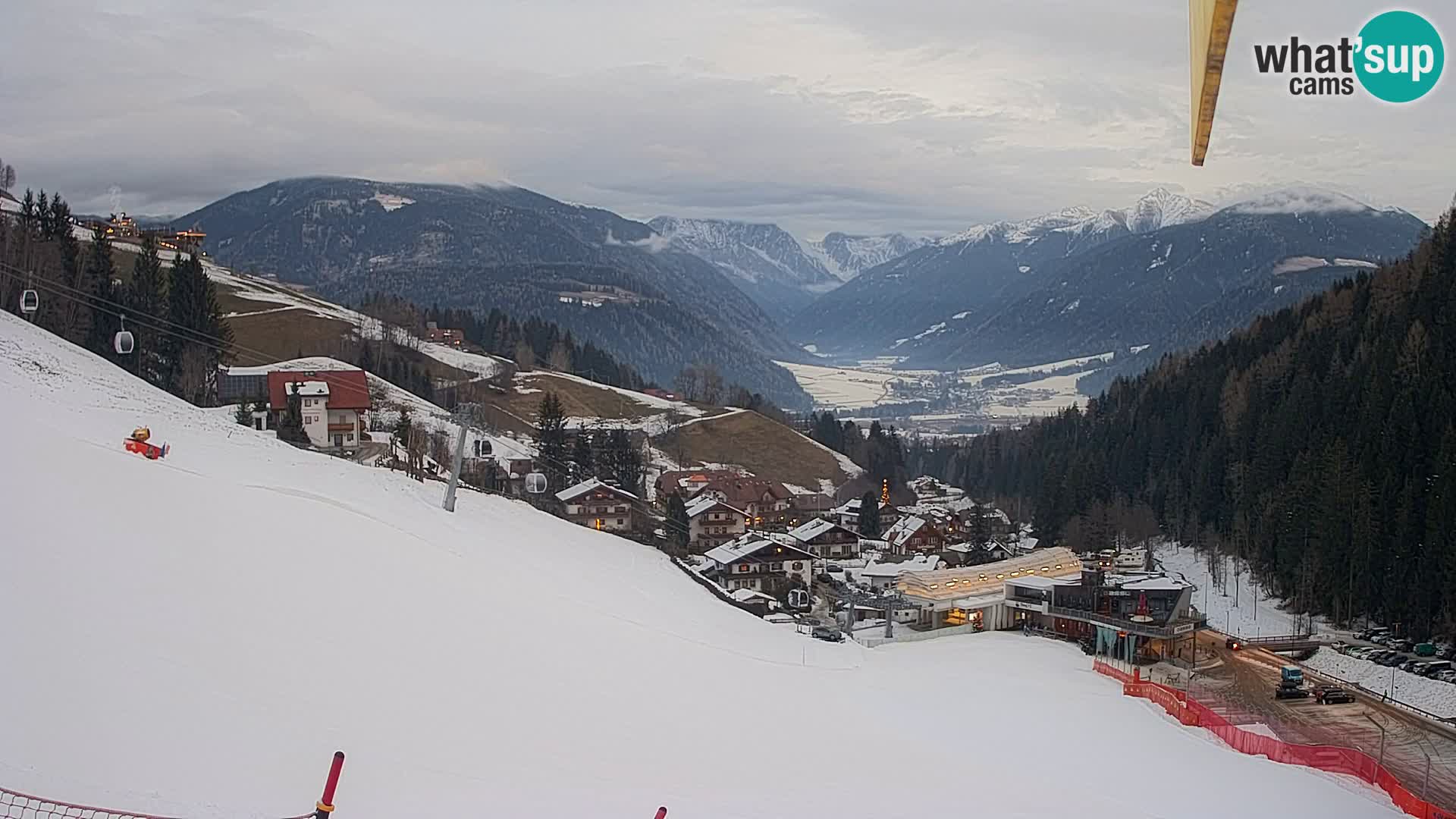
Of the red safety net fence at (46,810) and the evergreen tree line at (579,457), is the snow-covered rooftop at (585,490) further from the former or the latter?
the red safety net fence at (46,810)

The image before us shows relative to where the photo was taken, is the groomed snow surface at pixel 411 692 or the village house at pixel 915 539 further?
the village house at pixel 915 539

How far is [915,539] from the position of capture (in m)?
56.4

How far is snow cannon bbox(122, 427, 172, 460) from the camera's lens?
15.6m

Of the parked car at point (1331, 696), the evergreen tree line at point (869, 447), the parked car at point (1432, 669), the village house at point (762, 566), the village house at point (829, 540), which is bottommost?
the evergreen tree line at point (869, 447)

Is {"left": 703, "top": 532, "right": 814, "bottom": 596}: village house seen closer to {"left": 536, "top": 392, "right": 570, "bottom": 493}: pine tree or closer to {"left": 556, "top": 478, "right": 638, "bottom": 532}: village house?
{"left": 556, "top": 478, "right": 638, "bottom": 532}: village house

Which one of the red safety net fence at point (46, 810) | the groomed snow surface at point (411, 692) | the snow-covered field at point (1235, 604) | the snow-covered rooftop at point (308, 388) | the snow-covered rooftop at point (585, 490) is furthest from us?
the snow-covered rooftop at point (585, 490)

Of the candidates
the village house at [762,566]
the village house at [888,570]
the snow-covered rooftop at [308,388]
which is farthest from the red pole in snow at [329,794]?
the snow-covered rooftop at [308,388]

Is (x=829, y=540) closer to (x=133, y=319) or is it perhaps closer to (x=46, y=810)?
(x=133, y=319)

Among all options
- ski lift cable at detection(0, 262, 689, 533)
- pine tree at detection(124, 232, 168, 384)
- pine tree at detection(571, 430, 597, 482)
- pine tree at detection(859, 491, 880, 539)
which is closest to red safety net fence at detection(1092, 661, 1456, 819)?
ski lift cable at detection(0, 262, 689, 533)

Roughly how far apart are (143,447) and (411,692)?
8.56 m

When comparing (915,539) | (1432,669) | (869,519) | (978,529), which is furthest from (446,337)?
(1432,669)

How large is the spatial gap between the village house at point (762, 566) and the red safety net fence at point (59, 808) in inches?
1408

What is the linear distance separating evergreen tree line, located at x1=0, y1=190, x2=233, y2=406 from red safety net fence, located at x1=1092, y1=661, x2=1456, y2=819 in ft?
120

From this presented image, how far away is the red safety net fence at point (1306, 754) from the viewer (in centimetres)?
1474
